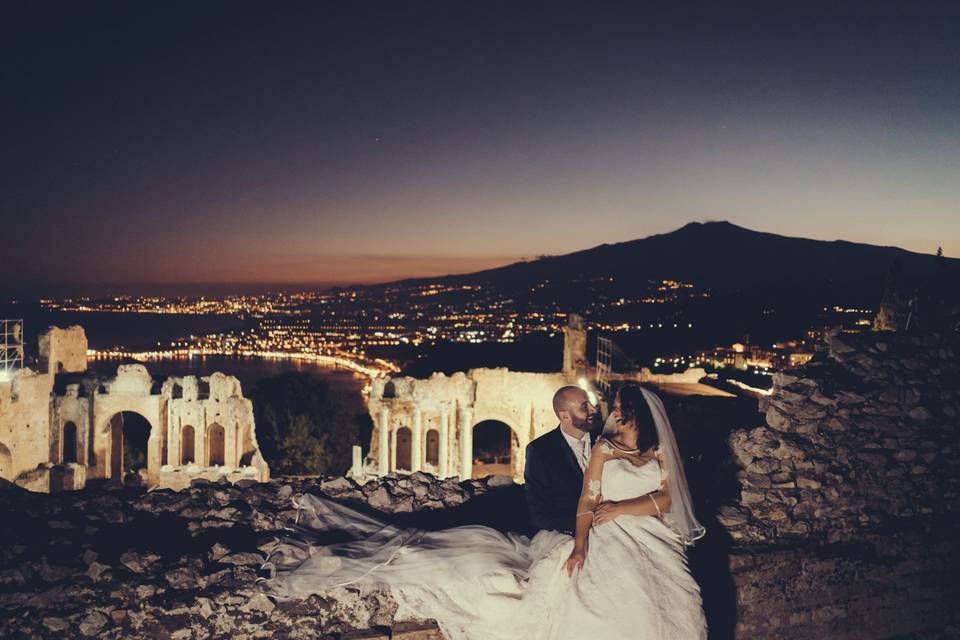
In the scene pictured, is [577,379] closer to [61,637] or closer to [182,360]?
[61,637]

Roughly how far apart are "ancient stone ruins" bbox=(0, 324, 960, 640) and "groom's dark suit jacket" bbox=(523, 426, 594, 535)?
0.84 m

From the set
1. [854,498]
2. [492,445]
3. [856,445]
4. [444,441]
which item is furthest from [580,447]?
[492,445]

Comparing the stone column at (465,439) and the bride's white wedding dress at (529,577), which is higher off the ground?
the bride's white wedding dress at (529,577)

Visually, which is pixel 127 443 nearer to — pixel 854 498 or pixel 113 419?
pixel 113 419

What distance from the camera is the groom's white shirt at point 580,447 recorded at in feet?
14.5

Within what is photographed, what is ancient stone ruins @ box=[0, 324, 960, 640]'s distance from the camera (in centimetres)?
411

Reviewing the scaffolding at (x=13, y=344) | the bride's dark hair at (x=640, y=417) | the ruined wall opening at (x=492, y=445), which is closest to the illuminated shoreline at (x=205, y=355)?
the ruined wall opening at (x=492, y=445)

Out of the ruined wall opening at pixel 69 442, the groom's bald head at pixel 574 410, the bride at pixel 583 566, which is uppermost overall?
the groom's bald head at pixel 574 410

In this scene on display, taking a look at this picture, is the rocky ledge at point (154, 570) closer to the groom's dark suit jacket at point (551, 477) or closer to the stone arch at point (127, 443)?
the groom's dark suit jacket at point (551, 477)

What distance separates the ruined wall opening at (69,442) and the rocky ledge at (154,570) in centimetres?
2404

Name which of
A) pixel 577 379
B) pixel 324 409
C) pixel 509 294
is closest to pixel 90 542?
pixel 577 379

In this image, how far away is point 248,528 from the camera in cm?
498

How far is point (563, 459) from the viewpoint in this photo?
14.6 feet

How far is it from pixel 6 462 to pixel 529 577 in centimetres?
2479
